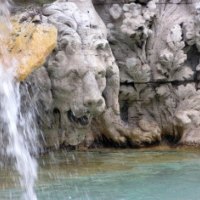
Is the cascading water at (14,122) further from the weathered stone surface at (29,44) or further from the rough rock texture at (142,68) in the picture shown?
the rough rock texture at (142,68)

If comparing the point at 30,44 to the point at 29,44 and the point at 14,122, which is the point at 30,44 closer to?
the point at 29,44

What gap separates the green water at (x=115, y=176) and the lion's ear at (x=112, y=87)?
0.46 meters

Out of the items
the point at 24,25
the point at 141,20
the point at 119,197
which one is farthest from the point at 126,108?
the point at 119,197

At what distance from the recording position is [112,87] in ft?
20.4

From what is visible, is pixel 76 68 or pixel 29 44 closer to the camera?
pixel 29 44

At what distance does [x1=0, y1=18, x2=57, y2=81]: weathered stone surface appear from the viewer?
16.9 ft

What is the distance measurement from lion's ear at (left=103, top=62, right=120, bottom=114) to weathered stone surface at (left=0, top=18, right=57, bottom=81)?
2.79 feet

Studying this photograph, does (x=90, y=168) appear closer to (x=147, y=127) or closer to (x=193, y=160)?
(x=193, y=160)

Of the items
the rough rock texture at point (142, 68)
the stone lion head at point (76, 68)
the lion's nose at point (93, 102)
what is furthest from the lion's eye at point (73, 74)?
the rough rock texture at point (142, 68)

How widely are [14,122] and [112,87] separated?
3.94ft

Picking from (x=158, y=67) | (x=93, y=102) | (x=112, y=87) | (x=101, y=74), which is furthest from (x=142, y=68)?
(x=93, y=102)

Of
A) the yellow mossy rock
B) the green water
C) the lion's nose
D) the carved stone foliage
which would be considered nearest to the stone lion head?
the lion's nose

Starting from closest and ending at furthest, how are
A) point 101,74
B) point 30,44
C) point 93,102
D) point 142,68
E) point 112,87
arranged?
point 30,44 → point 93,102 → point 101,74 → point 112,87 → point 142,68

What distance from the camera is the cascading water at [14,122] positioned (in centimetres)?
504
